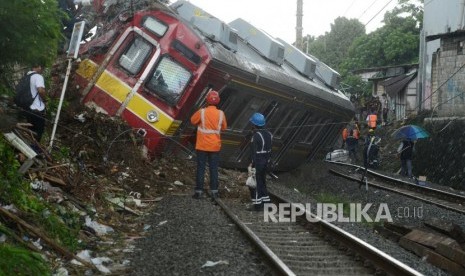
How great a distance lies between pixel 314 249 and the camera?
19.9 feet

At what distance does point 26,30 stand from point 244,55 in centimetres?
683

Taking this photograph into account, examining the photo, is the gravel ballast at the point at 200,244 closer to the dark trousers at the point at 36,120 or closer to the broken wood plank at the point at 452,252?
the broken wood plank at the point at 452,252

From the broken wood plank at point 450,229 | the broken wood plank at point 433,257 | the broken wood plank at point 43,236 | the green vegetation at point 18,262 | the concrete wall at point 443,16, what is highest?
the concrete wall at point 443,16

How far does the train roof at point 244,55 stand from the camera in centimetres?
1020

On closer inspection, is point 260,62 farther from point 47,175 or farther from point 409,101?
point 409,101

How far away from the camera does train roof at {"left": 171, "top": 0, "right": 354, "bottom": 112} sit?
33.5 ft

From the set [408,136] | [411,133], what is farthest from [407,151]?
[411,133]

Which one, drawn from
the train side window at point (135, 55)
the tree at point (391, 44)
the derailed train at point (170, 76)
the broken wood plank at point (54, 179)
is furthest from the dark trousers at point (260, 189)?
the tree at point (391, 44)

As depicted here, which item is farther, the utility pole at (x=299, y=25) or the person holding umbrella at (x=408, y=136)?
the utility pole at (x=299, y=25)

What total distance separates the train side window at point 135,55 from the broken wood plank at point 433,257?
5.18 m

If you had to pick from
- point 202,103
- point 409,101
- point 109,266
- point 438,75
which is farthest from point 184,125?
point 409,101

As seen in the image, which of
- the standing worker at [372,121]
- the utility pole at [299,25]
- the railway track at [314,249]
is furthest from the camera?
the utility pole at [299,25]

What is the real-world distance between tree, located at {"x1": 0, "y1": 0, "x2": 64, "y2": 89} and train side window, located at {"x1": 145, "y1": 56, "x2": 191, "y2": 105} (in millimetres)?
3969

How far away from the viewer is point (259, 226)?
7.12m
